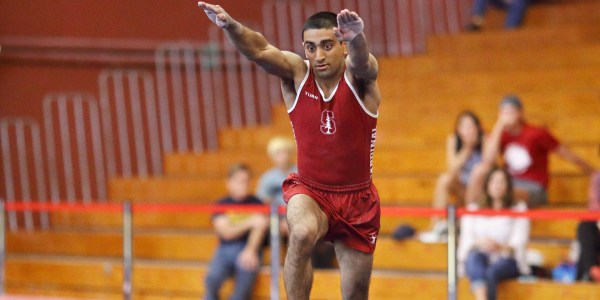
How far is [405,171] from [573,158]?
1.67 meters

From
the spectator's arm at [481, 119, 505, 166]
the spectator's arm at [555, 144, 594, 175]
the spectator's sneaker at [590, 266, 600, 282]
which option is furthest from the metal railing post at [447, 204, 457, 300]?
the spectator's arm at [555, 144, 594, 175]

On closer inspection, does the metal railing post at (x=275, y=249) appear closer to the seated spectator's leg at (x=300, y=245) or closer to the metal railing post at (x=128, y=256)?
the metal railing post at (x=128, y=256)

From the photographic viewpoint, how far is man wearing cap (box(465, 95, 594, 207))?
8.77 m

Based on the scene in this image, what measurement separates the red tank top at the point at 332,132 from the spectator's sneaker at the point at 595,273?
251 centimetres

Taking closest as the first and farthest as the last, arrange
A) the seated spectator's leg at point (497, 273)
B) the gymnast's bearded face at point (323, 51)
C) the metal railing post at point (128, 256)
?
1. the gymnast's bearded face at point (323, 51)
2. the seated spectator's leg at point (497, 273)
3. the metal railing post at point (128, 256)

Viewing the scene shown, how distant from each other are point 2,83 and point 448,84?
4.15 m

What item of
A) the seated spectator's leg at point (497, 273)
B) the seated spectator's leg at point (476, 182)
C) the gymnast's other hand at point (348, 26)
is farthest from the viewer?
the seated spectator's leg at point (476, 182)

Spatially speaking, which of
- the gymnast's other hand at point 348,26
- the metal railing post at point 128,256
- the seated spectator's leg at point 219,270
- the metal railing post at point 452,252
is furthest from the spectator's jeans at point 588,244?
the metal railing post at point 128,256

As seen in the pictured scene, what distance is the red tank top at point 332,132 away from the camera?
5719 mm

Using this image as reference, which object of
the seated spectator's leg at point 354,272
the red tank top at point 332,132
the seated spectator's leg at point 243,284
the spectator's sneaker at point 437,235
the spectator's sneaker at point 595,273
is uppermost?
the red tank top at point 332,132

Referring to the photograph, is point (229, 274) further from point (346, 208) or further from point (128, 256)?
point (346, 208)

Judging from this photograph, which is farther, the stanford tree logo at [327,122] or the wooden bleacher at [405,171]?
the wooden bleacher at [405,171]

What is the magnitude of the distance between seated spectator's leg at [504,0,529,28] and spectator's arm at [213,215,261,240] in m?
3.92

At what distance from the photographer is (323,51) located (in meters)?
5.70
